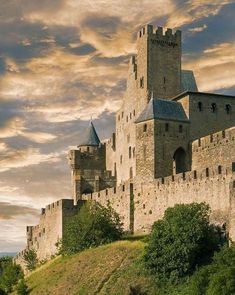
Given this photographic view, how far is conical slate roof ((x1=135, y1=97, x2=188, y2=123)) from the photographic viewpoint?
193 feet

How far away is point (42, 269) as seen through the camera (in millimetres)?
59812

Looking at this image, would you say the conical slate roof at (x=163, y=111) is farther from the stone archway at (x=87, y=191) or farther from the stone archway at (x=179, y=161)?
the stone archway at (x=87, y=191)

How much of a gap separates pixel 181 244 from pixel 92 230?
12.8 m

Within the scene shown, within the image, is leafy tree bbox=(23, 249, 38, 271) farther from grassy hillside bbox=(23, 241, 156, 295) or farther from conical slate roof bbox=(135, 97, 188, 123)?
conical slate roof bbox=(135, 97, 188, 123)

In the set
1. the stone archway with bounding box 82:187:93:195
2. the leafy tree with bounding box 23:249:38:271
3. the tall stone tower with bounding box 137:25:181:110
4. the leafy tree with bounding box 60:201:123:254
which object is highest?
the tall stone tower with bounding box 137:25:181:110

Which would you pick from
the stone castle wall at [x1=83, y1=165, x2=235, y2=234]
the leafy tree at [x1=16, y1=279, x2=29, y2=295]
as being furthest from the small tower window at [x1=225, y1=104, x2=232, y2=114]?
the leafy tree at [x1=16, y1=279, x2=29, y2=295]

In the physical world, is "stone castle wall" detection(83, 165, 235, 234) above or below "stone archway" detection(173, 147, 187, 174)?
below

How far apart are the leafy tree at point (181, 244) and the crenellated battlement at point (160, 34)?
76.1 feet

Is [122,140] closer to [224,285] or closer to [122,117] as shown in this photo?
[122,117]

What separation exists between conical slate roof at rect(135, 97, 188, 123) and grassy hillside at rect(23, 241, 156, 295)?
1000cm

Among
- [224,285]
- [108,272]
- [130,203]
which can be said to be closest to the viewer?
[224,285]

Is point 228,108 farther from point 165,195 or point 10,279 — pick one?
point 10,279

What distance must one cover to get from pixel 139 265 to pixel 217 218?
5279 mm

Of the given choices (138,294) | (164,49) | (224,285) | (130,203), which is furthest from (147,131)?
(224,285)
